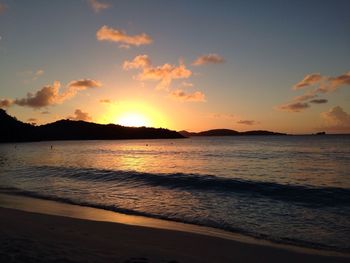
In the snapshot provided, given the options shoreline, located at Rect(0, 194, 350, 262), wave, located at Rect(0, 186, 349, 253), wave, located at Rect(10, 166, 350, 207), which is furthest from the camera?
wave, located at Rect(10, 166, 350, 207)

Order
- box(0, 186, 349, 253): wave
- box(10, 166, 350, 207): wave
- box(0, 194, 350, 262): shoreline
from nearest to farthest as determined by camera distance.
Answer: box(0, 194, 350, 262): shoreline, box(0, 186, 349, 253): wave, box(10, 166, 350, 207): wave

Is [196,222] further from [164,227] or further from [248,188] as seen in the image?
[248,188]

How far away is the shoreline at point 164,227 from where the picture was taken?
9312mm

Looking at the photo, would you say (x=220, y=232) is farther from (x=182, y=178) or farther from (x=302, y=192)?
(x=182, y=178)

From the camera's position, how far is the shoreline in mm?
9312

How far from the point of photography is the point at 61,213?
1452 centimetres

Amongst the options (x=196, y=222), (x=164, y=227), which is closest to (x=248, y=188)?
(x=196, y=222)

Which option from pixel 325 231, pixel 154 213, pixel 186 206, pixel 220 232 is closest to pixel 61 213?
pixel 154 213

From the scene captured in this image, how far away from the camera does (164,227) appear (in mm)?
12266

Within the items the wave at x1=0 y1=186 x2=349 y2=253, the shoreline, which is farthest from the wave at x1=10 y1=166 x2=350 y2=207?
the shoreline

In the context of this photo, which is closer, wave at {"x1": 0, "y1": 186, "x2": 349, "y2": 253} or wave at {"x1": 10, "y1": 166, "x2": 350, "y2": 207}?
wave at {"x1": 0, "y1": 186, "x2": 349, "y2": 253}

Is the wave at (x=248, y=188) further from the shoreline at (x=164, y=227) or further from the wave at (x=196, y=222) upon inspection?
the shoreline at (x=164, y=227)

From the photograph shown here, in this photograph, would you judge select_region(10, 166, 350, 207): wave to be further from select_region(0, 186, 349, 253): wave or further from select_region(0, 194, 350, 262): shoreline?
select_region(0, 194, 350, 262): shoreline

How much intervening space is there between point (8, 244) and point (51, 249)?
1181mm
